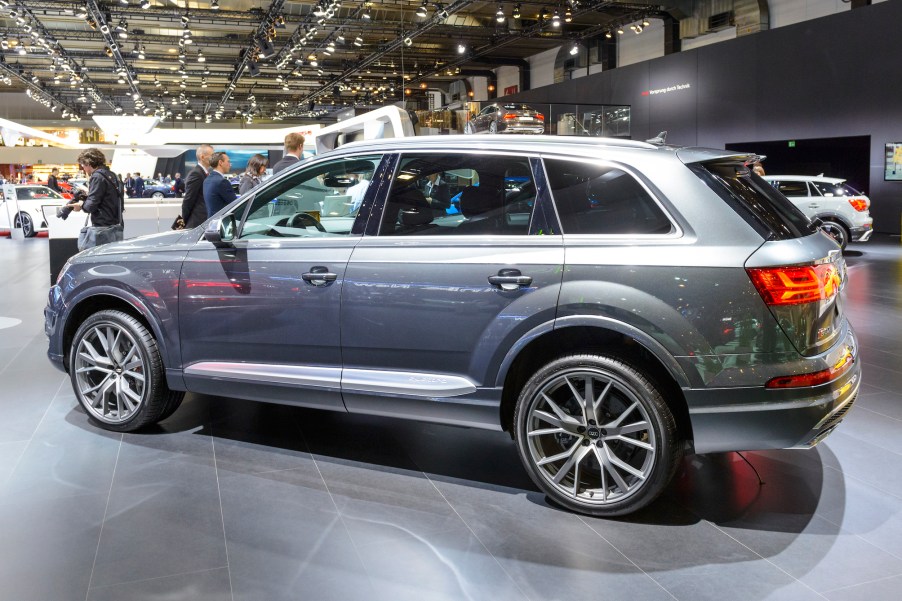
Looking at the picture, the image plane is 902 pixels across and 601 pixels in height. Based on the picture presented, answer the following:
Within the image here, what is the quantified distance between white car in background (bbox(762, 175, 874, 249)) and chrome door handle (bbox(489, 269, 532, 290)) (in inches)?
463

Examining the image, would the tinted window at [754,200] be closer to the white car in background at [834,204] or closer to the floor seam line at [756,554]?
the floor seam line at [756,554]

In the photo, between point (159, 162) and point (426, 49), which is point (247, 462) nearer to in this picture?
point (426, 49)

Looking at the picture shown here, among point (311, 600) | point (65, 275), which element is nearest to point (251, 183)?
point (65, 275)

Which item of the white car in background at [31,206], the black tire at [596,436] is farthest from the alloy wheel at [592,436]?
the white car in background at [31,206]

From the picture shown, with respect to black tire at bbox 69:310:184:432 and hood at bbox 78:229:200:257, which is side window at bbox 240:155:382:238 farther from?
black tire at bbox 69:310:184:432

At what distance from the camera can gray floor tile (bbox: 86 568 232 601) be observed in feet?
8.62

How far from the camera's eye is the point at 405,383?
11.5 feet

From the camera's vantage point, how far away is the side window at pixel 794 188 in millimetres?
14031

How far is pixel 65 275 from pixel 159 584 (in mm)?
2394

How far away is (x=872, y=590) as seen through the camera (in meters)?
2.64

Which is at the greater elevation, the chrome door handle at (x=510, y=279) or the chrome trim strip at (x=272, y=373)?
the chrome door handle at (x=510, y=279)

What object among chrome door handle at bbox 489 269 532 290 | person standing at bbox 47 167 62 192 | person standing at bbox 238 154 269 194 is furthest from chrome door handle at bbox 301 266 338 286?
person standing at bbox 47 167 62 192

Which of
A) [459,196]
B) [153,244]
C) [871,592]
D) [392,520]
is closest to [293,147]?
[153,244]

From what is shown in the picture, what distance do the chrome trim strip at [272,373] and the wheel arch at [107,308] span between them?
0.85ft
